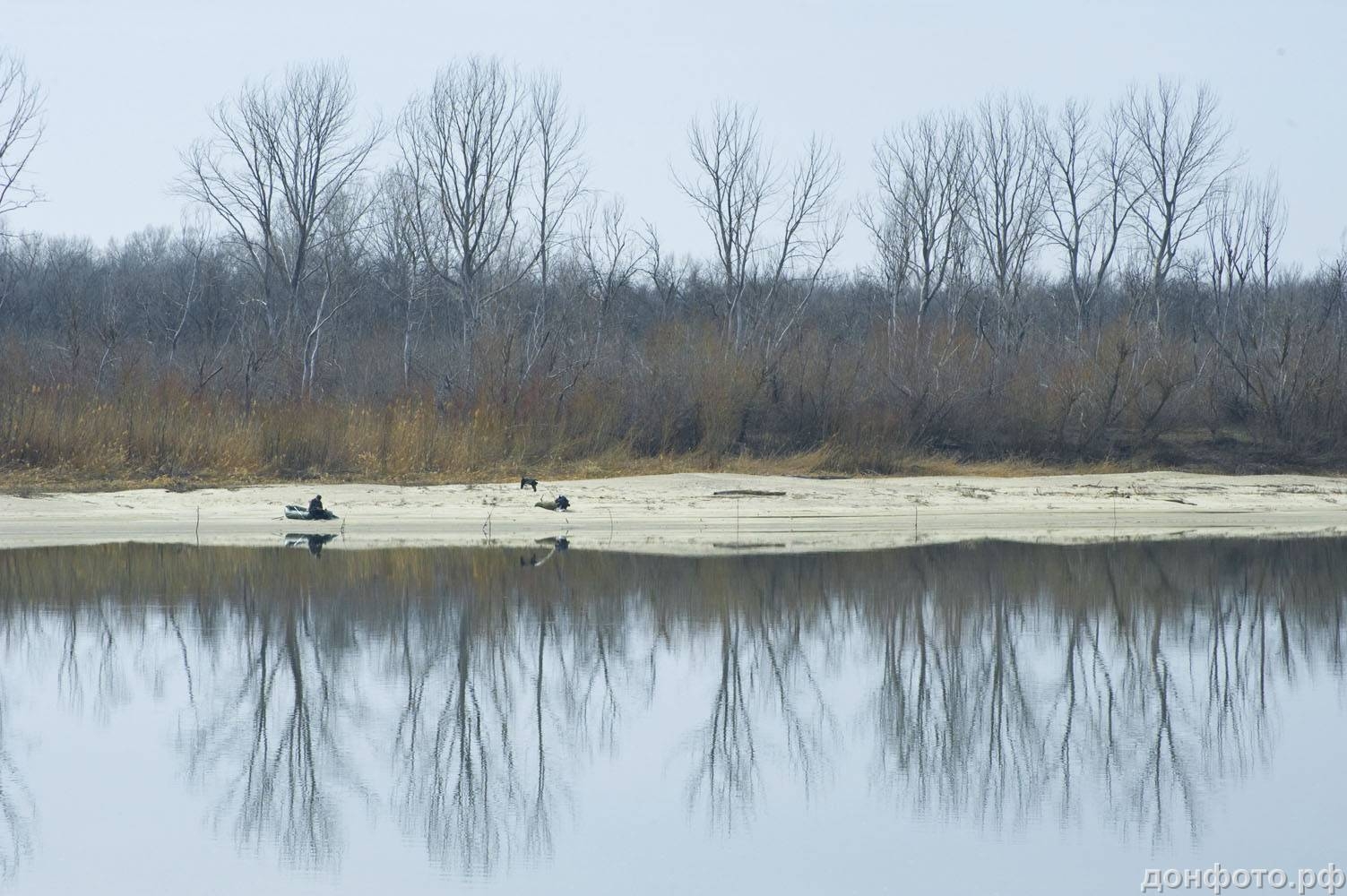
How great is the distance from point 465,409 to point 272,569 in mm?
10377

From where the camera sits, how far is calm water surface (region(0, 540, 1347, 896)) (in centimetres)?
659

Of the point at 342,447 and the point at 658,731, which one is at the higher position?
the point at 342,447

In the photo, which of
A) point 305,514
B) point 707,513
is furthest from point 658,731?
point 707,513

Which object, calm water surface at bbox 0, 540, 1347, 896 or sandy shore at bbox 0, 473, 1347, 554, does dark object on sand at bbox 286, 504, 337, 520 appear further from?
calm water surface at bbox 0, 540, 1347, 896

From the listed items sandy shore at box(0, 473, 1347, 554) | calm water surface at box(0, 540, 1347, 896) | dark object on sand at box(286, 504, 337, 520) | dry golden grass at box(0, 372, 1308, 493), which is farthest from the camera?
dry golden grass at box(0, 372, 1308, 493)

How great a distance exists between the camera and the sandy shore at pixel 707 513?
18672 millimetres

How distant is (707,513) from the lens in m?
20.9

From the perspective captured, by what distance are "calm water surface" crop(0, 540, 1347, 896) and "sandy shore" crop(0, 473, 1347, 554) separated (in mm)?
3502

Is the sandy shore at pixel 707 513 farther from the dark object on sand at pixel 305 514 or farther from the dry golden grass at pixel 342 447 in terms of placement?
the dry golden grass at pixel 342 447

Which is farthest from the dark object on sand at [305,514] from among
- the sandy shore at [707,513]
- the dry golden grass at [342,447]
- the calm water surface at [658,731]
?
the calm water surface at [658,731]

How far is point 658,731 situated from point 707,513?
11.9m

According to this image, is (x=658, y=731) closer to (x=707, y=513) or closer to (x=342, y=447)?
(x=707, y=513)

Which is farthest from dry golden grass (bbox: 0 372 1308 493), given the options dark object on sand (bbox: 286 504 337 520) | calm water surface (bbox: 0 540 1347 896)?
calm water surface (bbox: 0 540 1347 896)

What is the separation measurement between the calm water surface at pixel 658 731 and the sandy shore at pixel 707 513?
11.5ft
